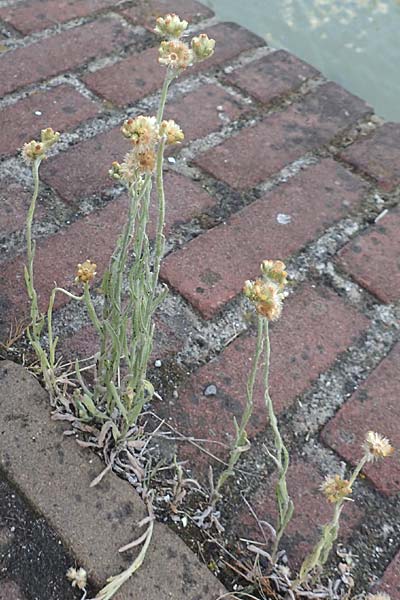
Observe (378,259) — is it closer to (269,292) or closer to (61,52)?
(269,292)

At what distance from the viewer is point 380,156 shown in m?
1.48

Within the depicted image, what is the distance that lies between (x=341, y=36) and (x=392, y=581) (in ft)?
5.08

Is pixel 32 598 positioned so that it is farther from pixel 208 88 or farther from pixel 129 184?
pixel 208 88

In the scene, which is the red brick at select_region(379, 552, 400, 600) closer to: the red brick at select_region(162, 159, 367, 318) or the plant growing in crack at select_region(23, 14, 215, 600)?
the plant growing in crack at select_region(23, 14, 215, 600)

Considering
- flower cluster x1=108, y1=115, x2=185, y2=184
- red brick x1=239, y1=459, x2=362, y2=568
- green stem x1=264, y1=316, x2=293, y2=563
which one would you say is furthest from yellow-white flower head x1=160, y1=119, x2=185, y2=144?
red brick x1=239, y1=459, x2=362, y2=568

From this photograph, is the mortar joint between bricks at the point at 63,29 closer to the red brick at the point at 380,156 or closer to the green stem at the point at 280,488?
the red brick at the point at 380,156

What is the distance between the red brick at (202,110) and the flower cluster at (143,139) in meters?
0.73

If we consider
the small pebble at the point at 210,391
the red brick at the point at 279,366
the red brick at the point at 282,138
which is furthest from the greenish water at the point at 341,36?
the small pebble at the point at 210,391

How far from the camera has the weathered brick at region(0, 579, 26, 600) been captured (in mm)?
812

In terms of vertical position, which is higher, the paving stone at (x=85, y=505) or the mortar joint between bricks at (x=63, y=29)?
the mortar joint between bricks at (x=63, y=29)

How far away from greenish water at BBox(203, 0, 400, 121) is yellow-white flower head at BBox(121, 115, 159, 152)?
120 cm

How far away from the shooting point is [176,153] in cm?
140

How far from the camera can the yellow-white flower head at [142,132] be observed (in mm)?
703

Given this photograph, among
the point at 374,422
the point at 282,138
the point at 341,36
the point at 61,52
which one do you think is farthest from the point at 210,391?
the point at 341,36
